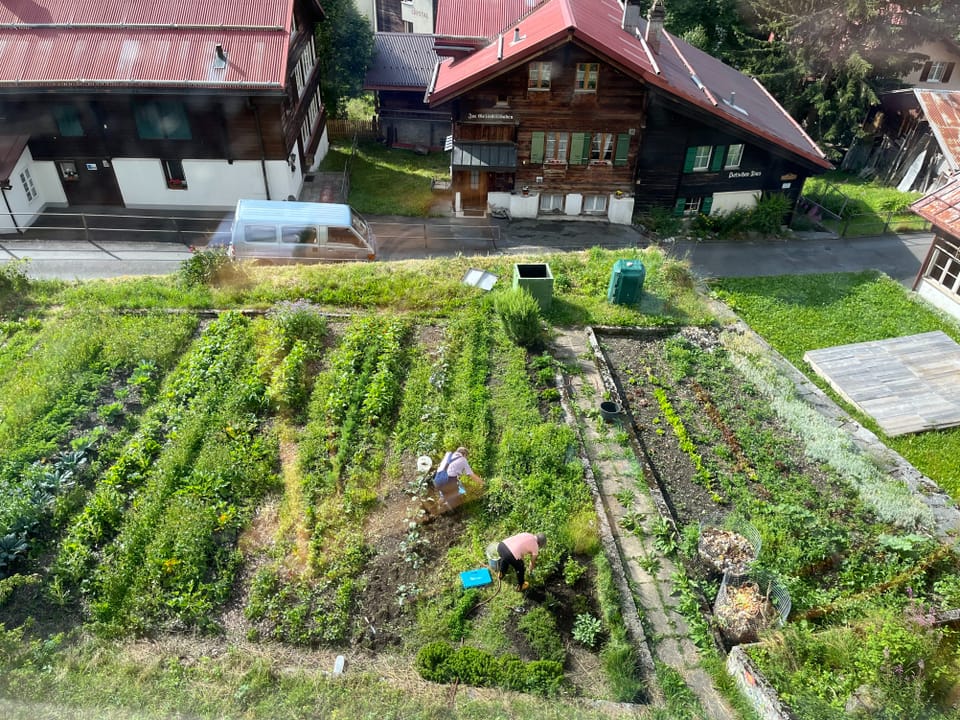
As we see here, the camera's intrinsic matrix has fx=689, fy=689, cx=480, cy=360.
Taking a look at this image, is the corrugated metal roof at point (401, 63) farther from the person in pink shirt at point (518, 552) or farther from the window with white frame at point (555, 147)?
the person in pink shirt at point (518, 552)

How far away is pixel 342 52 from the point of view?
34875 millimetres

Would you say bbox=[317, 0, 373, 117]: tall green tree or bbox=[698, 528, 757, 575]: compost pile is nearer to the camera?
bbox=[698, 528, 757, 575]: compost pile

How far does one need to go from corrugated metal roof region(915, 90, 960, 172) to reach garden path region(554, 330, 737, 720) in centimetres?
2542

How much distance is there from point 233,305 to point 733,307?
15.7 metres

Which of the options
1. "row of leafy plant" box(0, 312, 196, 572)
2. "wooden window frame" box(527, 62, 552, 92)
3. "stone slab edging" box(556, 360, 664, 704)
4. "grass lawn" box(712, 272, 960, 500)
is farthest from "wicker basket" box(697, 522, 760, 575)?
"wooden window frame" box(527, 62, 552, 92)

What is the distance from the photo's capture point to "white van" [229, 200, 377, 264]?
22547 millimetres

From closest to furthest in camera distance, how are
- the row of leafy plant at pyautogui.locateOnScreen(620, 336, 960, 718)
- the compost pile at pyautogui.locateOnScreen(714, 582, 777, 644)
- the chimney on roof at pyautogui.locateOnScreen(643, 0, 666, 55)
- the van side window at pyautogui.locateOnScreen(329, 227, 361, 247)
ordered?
1. the row of leafy plant at pyautogui.locateOnScreen(620, 336, 960, 718)
2. the compost pile at pyautogui.locateOnScreen(714, 582, 777, 644)
3. the van side window at pyautogui.locateOnScreen(329, 227, 361, 247)
4. the chimney on roof at pyautogui.locateOnScreen(643, 0, 666, 55)

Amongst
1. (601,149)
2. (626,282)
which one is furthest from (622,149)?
(626,282)

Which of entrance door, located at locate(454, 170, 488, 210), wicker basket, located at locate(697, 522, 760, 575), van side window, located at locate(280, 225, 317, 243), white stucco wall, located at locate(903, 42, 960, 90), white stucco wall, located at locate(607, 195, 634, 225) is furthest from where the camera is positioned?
white stucco wall, located at locate(903, 42, 960, 90)

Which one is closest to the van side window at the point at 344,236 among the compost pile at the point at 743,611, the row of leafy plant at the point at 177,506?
the row of leafy plant at the point at 177,506

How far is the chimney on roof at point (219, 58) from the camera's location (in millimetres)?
25125

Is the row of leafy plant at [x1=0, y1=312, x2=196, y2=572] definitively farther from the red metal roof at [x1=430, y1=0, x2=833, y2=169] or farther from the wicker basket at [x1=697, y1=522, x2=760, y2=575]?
the red metal roof at [x1=430, y1=0, x2=833, y2=169]

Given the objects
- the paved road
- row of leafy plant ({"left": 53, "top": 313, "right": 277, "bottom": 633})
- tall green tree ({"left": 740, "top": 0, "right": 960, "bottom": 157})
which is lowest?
the paved road

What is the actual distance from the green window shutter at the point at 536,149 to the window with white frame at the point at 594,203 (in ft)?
8.35
